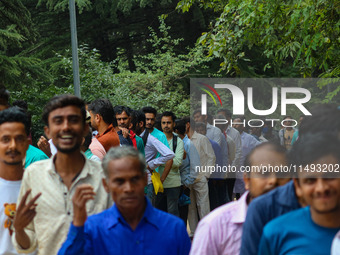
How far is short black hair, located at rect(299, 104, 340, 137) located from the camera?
13.8 feet

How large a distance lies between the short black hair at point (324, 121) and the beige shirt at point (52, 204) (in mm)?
1407

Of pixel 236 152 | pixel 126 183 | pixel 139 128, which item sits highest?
pixel 139 128

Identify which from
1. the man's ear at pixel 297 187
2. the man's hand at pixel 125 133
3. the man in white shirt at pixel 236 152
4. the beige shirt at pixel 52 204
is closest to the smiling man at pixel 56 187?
the beige shirt at pixel 52 204

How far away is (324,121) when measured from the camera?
4262 mm

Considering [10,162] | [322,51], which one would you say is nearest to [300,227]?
[10,162]

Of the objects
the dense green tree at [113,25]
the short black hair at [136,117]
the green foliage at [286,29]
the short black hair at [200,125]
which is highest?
the dense green tree at [113,25]

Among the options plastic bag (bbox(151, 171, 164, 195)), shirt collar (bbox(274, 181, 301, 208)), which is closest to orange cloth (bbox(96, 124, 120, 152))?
plastic bag (bbox(151, 171, 164, 195))

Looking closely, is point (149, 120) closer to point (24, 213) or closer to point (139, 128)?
point (139, 128)

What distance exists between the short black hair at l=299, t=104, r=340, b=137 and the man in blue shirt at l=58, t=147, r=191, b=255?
1044mm

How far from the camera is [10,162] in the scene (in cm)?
488

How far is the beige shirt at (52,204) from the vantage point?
4348mm

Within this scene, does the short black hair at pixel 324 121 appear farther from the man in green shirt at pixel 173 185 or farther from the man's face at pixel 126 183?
the man in green shirt at pixel 173 185

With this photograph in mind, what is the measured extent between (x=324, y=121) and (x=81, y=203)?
5.42 ft

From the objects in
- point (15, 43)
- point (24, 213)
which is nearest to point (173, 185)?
point (15, 43)
